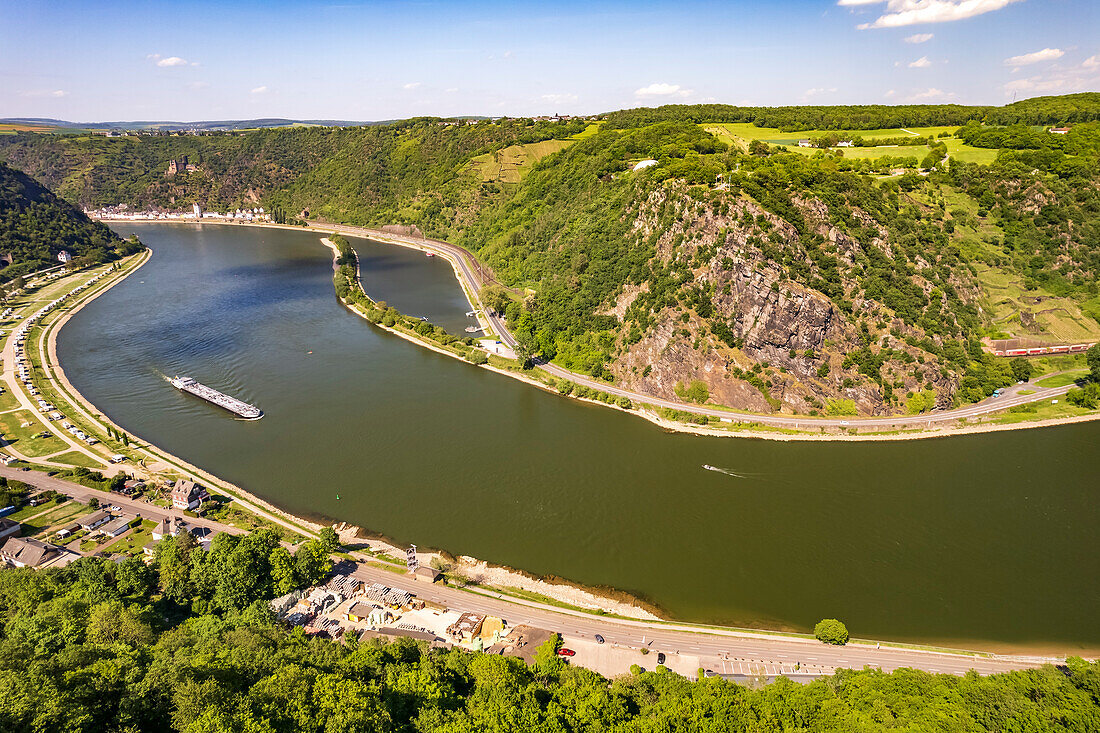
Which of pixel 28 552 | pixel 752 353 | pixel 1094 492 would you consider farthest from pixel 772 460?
pixel 28 552

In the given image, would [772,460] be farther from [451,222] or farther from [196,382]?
[451,222]

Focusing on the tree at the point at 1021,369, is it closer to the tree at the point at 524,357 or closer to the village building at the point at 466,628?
the tree at the point at 524,357

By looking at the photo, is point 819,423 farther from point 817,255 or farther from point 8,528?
point 8,528

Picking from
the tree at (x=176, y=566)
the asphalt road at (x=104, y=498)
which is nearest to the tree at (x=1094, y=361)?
the asphalt road at (x=104, y=498)

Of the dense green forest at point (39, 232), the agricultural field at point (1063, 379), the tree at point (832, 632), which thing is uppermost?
the dense green forest at point (39, 232)

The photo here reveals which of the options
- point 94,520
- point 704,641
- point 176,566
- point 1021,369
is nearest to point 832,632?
point 704,641

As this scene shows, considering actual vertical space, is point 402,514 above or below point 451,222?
below

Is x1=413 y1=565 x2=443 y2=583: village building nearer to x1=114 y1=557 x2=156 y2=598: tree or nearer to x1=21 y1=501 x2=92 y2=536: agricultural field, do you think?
x1=114 y1=557 x2=156 y2=598: tree
